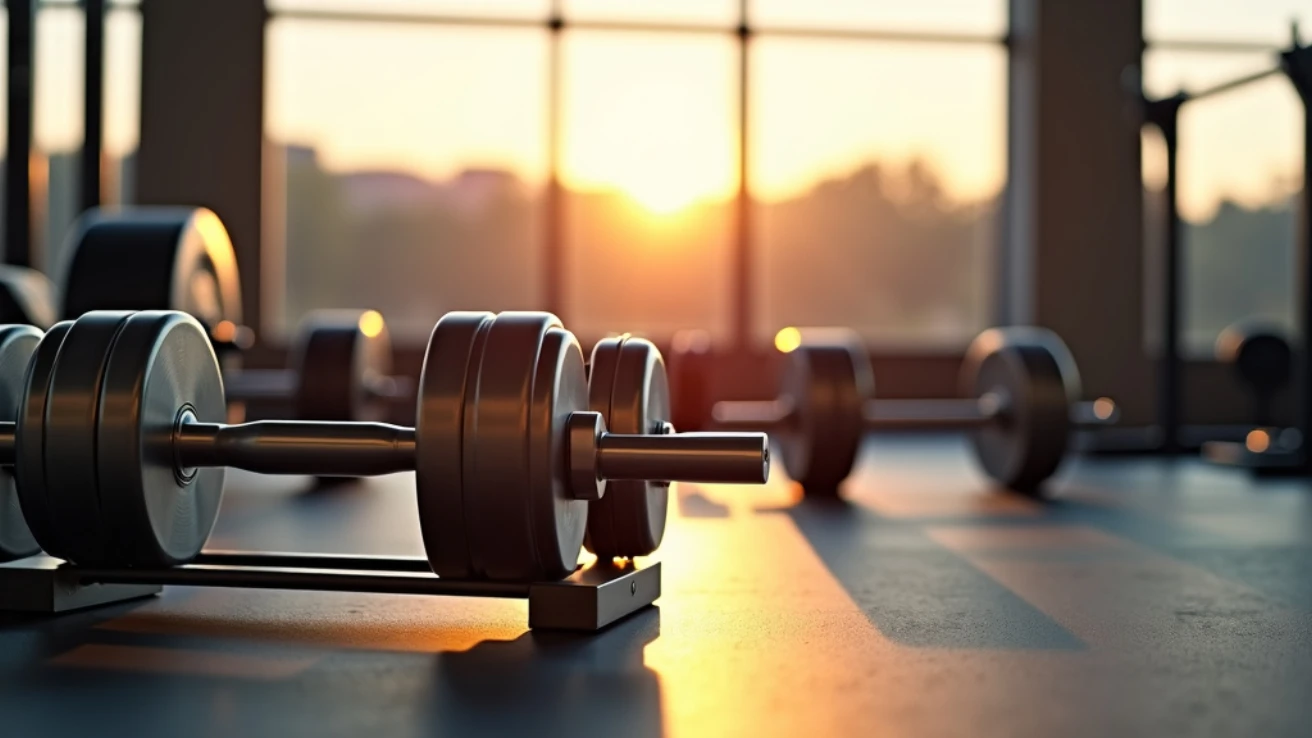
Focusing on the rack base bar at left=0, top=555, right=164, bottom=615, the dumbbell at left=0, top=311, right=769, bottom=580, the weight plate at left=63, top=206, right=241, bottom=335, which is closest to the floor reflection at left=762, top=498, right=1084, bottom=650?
the dumbbell at left=0, top=311, right=769, bottom=580

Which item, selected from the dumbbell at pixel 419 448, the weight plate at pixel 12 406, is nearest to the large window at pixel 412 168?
the weight plate at pixel 12 406

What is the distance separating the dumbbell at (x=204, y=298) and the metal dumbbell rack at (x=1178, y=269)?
288 centimetres

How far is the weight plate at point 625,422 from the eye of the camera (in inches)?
72.1

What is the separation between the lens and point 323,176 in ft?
22.2

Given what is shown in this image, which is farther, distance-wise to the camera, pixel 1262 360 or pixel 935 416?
pixel 1262 360

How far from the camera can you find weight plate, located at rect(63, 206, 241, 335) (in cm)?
338

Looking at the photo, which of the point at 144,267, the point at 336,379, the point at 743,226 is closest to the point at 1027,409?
the point at 336,379

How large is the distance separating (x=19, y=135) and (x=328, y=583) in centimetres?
251

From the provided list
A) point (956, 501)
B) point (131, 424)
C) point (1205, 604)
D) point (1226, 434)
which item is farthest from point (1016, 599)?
point (1226, 434)

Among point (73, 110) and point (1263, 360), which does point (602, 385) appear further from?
point (1263, 360)

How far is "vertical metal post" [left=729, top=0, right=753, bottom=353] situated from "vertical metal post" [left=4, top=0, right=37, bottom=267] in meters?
3.67

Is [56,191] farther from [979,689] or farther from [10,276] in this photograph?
[979,689]

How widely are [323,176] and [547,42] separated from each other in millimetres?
1296

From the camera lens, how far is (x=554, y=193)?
6742mm
